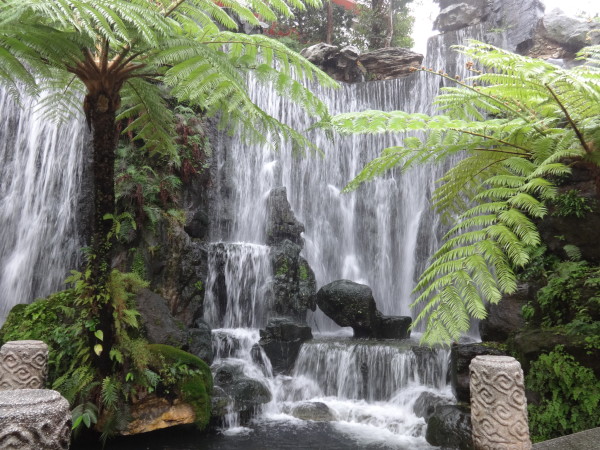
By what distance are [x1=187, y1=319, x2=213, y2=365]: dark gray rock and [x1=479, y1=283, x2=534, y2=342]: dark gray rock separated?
454 cm

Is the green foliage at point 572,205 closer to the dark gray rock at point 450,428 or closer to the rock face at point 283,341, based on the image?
the dark gray rock at point 450,428

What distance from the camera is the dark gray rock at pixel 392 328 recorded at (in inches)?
350

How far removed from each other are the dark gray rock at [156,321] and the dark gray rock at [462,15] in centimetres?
1688

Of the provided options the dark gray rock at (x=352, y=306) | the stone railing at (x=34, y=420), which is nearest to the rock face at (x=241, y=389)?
the dark gray rock at (x=352, y=306)

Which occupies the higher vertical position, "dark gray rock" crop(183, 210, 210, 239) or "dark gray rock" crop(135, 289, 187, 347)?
"dark gray rock" crop(183, 210, 210, 239)

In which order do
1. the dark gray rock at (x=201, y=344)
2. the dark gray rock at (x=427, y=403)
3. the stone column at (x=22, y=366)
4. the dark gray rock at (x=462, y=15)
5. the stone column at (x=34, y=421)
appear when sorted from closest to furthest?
the stone column at (x=34, y=421)
the stone column at (x=22, y=366)
the dark gray rock at (x=427, y=403)
the dark gray rock at (x=201, y=344)
the dark gray rock at (x=462, y=15)

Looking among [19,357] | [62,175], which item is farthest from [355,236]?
[19,357]

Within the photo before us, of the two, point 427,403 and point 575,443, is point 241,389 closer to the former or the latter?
point 427,403

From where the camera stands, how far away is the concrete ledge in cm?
284

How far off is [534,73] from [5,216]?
10.5m

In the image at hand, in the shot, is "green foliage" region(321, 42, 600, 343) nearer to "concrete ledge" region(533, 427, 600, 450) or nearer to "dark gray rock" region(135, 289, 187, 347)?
"concrete ledge" region(533, 427, 600, 450)

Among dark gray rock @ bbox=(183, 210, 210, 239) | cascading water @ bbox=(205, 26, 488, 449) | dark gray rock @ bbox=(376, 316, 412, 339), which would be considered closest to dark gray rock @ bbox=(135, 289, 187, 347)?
cascading water @ bbox=(205, 26, 488, 449)

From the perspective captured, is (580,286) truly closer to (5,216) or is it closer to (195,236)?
(195,236)

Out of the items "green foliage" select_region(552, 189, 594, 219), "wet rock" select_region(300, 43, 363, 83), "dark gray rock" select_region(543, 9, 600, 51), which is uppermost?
"dark gray rock" select_region(543, 9, 600, 51)
